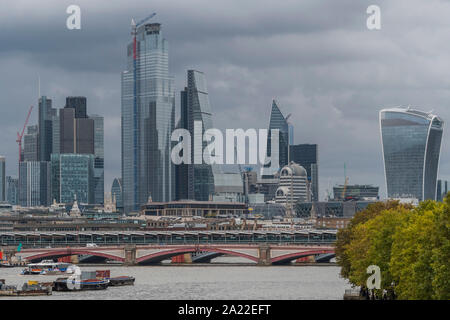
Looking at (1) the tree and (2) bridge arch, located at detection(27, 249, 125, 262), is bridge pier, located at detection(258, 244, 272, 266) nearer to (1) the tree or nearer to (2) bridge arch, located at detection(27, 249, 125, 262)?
(2) bridge arch, located at detection(27, 249, 125, 262)

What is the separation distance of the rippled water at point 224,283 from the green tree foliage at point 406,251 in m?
5.49

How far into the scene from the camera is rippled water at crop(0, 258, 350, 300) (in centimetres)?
8938

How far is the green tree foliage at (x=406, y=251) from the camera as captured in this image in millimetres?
51562

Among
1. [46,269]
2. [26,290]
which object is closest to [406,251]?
[26,290]

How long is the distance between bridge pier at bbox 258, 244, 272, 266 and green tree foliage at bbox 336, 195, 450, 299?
2041 inches

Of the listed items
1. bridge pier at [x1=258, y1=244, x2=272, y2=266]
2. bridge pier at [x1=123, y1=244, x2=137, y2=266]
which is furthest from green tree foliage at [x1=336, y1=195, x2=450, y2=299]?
bridge pier at [x1=123, y1=244, x2=137, y2=266]

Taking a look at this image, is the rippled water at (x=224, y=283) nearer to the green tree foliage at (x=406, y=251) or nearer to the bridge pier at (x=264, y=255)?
the bridge pier at (x=264, y=255)

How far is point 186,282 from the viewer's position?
109188mm

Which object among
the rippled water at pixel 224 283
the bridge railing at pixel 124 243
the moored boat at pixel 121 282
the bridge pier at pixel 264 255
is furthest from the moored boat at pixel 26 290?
the bridge railing at pixel 124 243

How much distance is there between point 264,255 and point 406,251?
284ft

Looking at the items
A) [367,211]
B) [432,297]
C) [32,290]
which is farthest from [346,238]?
[432,297]
